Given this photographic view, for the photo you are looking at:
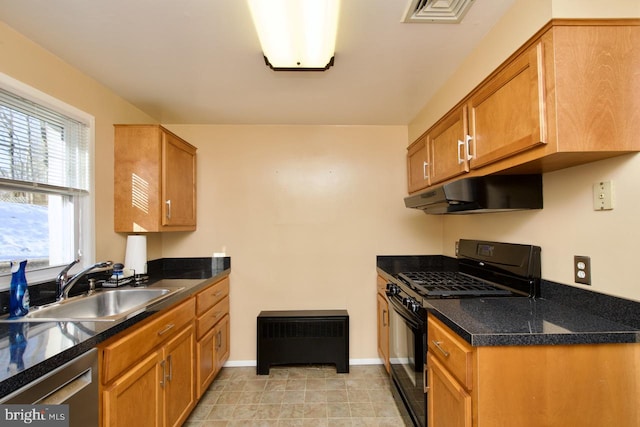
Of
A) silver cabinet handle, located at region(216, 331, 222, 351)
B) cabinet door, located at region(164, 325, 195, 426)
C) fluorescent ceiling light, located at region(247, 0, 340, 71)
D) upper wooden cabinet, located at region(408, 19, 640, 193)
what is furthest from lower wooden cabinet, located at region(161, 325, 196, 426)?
upper wooden cabinet, located at region(408, 19, 640, 193)

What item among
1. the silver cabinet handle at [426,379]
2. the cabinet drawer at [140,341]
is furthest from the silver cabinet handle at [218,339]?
the silver cabinet handle at [426,379]

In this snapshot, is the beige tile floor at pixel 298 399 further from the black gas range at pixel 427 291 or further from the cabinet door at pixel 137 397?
the cabinet door at pixel 137 397

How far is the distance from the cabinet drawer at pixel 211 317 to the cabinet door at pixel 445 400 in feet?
5.29

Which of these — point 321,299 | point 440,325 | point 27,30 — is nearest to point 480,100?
point 440,325

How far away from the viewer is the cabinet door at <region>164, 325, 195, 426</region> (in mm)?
1674

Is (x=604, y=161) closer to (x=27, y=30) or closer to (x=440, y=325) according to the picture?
(x=440, y=325)

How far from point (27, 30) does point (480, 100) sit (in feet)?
7.99

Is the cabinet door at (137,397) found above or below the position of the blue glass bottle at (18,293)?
below

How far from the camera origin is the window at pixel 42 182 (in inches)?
59.2

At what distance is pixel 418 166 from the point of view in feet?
8.21

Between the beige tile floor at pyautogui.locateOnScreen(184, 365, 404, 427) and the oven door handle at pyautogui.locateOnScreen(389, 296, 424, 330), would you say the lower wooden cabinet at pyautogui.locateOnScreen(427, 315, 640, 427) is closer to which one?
the oven door handle at pyautogui.locateOnScreen(389, 296, 424, 330)

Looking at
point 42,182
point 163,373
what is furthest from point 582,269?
point 42,182

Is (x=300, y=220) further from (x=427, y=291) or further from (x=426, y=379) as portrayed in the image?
(x=426, y=379)

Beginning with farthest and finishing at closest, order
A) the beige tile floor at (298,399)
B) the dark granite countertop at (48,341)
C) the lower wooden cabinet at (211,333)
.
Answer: the lower wooden cabinet at (211,333)
the beige tile floor at (298,399)
the dark granite countertop at (48,341)
